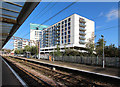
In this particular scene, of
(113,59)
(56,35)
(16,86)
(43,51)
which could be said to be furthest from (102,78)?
(43,51)

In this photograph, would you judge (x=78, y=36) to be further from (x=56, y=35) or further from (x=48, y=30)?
(x=48, y=30)

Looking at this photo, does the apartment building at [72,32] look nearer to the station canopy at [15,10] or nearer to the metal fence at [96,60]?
the metal fence at [96,60]

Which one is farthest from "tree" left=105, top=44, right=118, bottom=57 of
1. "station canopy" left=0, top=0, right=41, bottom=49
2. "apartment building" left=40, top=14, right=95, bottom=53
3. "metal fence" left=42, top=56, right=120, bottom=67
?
"apartment building" left=40, top=14, right=95, bottom=53

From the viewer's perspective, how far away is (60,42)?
207 ft

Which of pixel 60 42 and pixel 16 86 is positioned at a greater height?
pixel 60 42

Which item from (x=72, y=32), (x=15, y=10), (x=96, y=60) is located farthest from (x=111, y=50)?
(x=72, y=32)

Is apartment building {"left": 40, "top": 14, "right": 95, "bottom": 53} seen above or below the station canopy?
above

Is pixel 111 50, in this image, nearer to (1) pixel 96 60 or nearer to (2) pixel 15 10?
(1) pixel 96 60

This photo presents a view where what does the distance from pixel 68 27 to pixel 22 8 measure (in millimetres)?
54352

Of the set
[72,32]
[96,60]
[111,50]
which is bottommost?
[96,60]

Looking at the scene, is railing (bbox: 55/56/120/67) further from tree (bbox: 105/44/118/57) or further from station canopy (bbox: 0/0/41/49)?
station canopy (bbox: 0/0/41/49)

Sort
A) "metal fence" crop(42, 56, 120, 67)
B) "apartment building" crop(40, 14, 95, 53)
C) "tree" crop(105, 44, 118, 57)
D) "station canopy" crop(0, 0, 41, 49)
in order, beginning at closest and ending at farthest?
"station canopy" crop(0, 0, 41, 49), "metal fence" crop(42, 56, 120, 67), "tree" crop(105, 44, 118, 57), "apartment building" crop(40, 14, 95, 53)

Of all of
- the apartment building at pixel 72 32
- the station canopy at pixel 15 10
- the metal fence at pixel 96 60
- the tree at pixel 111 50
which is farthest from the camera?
the apartment building at pixel 72 32

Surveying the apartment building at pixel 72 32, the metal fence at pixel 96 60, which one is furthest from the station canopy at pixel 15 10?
the apartment building at pixel 72 32
